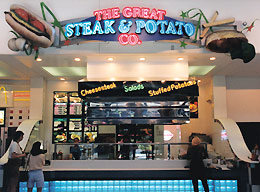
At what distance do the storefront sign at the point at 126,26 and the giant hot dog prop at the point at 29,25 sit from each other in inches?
18.2

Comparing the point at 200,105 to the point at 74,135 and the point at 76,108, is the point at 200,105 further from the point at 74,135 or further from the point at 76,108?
the point at 74,135

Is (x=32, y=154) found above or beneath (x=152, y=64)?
beneath

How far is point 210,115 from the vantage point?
9.28m

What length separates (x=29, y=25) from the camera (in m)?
5.62

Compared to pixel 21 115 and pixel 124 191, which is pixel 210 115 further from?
pixel 21 115

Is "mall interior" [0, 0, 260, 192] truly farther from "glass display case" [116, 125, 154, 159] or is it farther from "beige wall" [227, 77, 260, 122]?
"glass display case" [116, 125, 154, 159]

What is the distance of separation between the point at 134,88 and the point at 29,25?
8.70ft

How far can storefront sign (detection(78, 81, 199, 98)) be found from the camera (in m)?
6.60

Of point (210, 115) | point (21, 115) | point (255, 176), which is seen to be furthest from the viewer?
point (21, 115)

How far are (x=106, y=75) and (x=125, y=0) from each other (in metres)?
1.79

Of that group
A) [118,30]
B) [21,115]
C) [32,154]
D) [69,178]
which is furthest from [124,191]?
[21,115]

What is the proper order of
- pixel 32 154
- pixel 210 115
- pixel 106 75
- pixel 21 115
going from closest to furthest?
pixel 32 154
pixel 106 75
pixel 210 115
pixel 21 115

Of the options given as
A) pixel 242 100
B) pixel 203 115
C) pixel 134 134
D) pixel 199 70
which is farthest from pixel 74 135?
pixel 242 100

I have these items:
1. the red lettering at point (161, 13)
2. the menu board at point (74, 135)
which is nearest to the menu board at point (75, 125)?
the menu board at point (74, 135)
